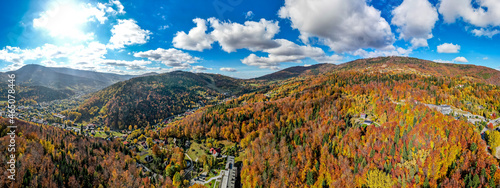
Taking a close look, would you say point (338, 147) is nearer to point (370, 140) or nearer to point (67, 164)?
point (370, 140)

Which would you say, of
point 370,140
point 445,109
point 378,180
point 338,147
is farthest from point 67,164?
point 445,109

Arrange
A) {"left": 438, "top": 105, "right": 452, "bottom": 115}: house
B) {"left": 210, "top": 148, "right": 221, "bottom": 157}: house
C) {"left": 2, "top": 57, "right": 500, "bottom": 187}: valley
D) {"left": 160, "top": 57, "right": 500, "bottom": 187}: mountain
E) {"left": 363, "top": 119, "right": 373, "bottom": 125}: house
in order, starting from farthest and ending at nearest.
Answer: {"left": 363, "top": 119, "right": 373, "bottom": 125}: house
{"left": 438, "top": 105, "right": 452, "bottom": 115}: house
{"left": 210, "top": 148, "right": 221, "bottom": 157}: house
{"left": 2, "top": 57, "right": 500, "bottom": 187}: valley
{"left": 160, "top": 57, "right": 500, "bottom": 187}: mountain

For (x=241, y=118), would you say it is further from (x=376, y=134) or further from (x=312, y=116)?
(x=376, y=134)

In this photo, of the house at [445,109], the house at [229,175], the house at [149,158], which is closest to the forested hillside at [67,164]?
the house at [149,158]

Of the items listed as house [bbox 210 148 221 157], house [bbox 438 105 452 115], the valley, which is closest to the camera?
the valley

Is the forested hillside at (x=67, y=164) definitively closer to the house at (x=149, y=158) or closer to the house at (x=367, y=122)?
the house at (x=149, y=158)

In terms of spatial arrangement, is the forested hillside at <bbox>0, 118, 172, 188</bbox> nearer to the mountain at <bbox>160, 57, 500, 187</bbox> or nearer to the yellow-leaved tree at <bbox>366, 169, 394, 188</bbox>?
the mountain at <bbox>160, 57, 500, 187</bbox>

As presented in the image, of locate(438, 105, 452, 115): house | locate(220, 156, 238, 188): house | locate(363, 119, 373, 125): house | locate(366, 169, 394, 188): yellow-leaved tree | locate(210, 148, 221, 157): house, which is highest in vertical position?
locate(438, 105, 452, 115): house

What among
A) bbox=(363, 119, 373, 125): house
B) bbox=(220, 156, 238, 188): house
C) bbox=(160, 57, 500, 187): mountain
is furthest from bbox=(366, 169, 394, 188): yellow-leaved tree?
bbox=(220, 156, 238, 188): house
